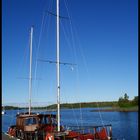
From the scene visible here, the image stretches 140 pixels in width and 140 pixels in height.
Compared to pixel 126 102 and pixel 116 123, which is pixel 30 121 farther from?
pixel 126 102

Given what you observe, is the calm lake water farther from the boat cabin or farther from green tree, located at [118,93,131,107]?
green tree, located at [118,93,131,107]

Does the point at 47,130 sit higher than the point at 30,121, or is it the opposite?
the point at 30,121

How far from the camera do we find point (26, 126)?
25.7 metres

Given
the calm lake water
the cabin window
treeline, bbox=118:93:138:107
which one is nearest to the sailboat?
the cabin window

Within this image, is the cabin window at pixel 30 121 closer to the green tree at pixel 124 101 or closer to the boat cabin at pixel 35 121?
the boat cabin at pixel 35 121

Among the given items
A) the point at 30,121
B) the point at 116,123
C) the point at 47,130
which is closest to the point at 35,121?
the point at 30,121

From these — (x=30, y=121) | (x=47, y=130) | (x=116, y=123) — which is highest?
(x=30, y=121)

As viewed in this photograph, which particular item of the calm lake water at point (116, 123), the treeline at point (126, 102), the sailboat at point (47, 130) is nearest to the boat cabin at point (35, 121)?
the sailboat at point (47, 130)

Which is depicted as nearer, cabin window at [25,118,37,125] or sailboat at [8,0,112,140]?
sailboat at [8,0,112,140]

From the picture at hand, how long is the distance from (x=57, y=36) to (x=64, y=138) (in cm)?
674

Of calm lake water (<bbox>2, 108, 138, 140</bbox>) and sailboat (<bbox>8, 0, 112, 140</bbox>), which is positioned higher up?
sailboat (<bbox>8, 0, 112, 140</bbox>)

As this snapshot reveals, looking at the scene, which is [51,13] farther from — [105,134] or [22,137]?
[22,137]

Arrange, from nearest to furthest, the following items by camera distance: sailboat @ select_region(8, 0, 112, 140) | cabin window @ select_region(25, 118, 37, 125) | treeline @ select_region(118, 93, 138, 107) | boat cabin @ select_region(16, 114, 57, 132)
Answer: sailboat @ select_region(8, 0, 112, 140), boat cabin @ select_region(16, 114, 57, 132), cabin window @ select_region(25, 118, 37, 125), treeline @ select_region(118, 93, 138, 107)

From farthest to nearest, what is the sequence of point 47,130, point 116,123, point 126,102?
point 126,102 < point 116,123 < point 47,130
